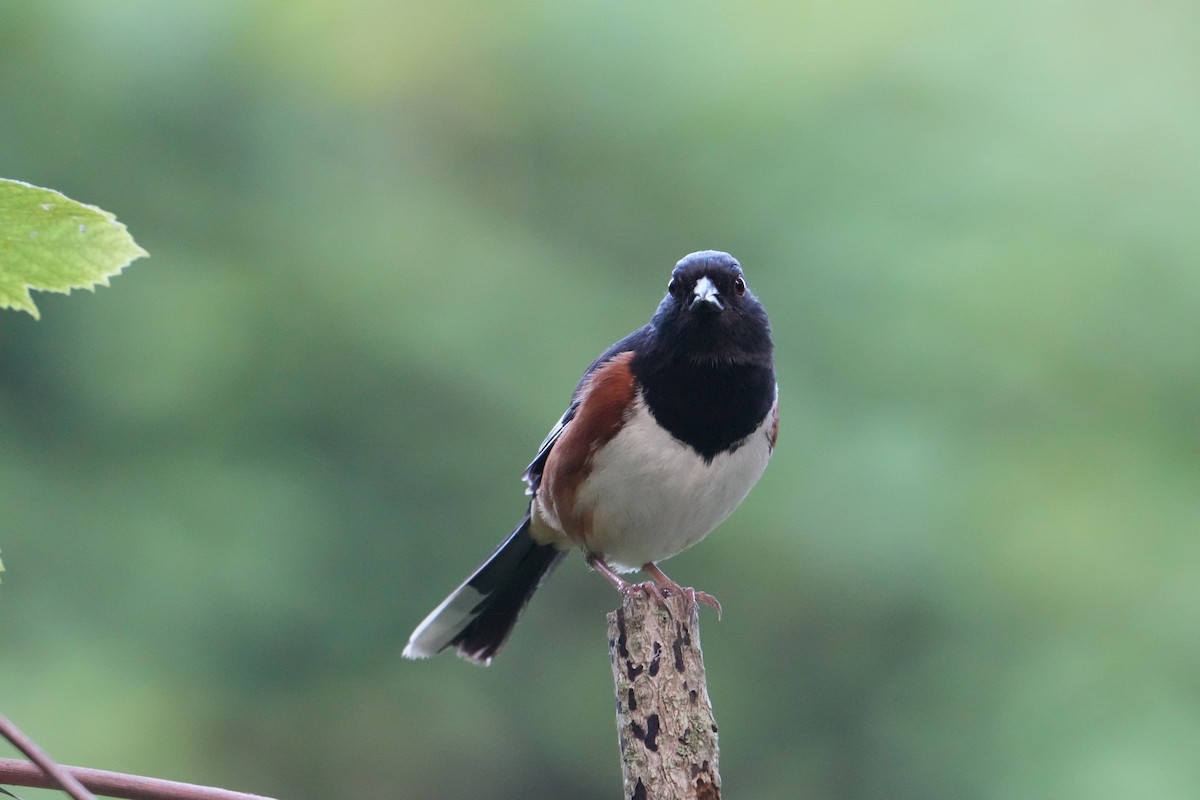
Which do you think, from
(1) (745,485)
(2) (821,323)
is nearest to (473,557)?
(2) (821,323)

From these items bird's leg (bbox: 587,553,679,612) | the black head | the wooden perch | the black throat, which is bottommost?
the wooden perch

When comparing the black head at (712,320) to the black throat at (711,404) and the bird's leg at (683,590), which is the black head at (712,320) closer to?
the black throat at (711,404)

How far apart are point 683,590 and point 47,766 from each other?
1.37 metres

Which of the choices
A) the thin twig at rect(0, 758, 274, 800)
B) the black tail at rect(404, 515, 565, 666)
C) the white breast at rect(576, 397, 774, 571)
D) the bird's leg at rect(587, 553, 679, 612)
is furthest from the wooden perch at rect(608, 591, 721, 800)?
the black tail at rect(404, 515, 565, 666)

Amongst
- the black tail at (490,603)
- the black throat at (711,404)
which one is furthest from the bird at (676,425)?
the black tail at (490,603)

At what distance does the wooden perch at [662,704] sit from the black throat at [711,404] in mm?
815

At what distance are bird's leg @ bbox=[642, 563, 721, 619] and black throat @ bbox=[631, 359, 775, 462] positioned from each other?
0.90 ft

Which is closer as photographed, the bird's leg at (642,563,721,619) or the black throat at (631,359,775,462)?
the bird's leg at (642,563,721,619)

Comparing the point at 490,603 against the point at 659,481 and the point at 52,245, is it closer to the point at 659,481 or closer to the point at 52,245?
the point at 659,481

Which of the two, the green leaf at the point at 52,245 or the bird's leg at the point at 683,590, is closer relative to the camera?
the green leaf at the point at 52,245

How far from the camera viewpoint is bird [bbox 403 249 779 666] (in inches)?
94.6

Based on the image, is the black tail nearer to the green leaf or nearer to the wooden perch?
the wooden perch

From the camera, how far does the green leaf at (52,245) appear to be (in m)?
0.79

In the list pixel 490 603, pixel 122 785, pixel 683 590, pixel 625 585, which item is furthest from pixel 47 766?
pixel 490 603
